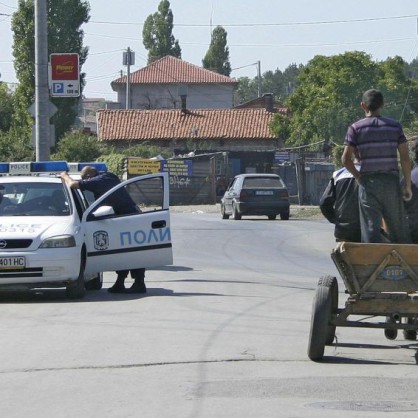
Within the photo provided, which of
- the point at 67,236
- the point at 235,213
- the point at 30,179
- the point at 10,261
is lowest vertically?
the point at 235,213

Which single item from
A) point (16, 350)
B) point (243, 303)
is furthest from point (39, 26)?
point (16, 350)

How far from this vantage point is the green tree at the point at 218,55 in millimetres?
128000

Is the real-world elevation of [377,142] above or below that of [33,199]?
above

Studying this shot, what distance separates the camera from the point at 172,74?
105 m

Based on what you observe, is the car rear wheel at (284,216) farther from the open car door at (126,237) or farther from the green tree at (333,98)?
the green tree at (333,98)

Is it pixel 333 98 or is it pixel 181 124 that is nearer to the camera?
pixel 333 98

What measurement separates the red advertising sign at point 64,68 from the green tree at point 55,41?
36.9m

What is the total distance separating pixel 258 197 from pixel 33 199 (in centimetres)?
2287

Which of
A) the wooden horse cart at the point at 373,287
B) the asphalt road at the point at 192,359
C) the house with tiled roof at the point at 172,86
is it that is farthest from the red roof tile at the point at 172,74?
the wooden horse cart at the point at 373,287

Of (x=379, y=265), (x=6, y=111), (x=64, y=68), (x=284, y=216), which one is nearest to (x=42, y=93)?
(x=64, y=68)

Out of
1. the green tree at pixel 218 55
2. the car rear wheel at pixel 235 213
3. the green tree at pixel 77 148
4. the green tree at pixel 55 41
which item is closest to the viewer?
the car rear wheel at pixel 235 213

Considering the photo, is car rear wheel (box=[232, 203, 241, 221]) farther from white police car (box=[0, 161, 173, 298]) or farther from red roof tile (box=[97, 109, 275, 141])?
red roof tile (box=[97, 109, 275, 141])

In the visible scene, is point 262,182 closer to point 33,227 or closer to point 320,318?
point 33,227

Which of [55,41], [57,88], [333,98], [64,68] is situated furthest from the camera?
[333,98]
